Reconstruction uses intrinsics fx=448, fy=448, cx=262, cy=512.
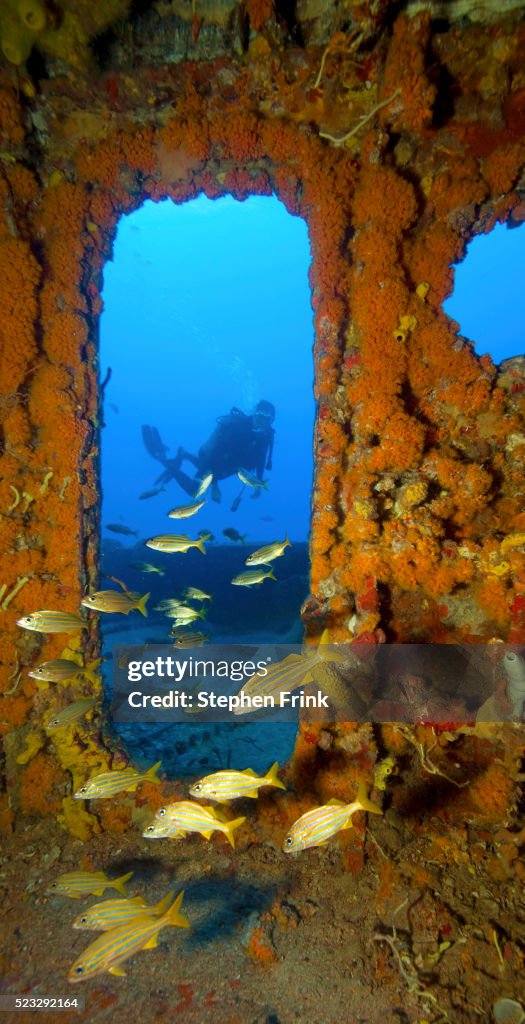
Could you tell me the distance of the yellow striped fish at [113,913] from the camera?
2852 mm

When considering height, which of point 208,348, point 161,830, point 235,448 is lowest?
point 161,830

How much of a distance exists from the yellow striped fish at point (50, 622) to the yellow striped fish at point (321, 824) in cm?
245

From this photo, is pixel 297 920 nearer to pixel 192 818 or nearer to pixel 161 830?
pixel 161 830

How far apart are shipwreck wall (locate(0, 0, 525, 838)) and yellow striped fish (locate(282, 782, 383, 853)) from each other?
1.55m

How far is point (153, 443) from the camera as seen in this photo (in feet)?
72.9

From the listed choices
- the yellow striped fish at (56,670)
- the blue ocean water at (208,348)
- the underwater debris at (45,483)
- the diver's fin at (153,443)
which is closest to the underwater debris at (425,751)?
the yellow striped fish at (56,670)

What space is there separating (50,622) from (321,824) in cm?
287

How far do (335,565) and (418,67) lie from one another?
4.70 meters

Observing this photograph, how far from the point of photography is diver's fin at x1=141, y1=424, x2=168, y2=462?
21656 mm

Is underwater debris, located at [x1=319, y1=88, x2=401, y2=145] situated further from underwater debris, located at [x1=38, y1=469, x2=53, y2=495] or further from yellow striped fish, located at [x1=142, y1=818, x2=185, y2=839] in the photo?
yellow striped fish, located at [x1=142, y1=818, x2=185, y2=839]

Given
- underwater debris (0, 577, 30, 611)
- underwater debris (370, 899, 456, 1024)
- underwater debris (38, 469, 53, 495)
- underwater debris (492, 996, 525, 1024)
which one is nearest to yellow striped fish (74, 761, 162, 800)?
underwater debris (370, 899, 456, 1024)

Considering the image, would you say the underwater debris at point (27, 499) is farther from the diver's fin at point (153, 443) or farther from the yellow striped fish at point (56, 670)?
the diver's fin at point (153, 443)

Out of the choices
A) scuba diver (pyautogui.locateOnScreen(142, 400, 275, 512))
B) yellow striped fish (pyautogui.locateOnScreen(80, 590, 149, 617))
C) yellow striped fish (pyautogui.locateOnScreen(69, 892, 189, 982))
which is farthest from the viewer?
scuba diver (pyautogui.locateOnScreen(142, 400, 275, 512))

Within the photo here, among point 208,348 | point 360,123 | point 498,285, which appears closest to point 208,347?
point 208,348
